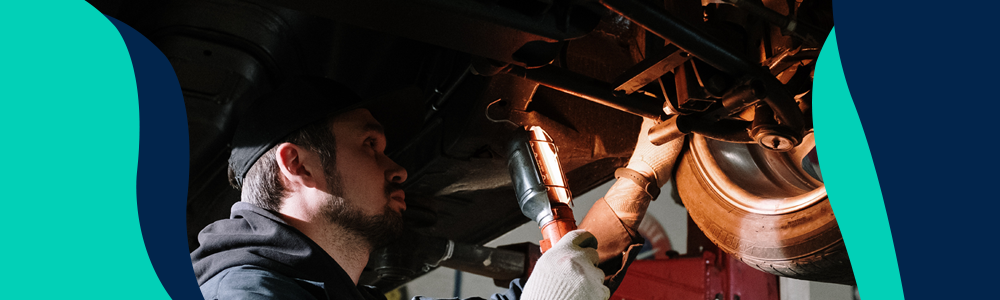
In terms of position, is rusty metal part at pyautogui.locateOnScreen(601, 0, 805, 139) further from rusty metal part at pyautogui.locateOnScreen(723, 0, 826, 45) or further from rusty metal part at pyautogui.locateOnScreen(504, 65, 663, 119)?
rusty metal part at pyautogui.locateOnScreen(504, 65, 663, 119)

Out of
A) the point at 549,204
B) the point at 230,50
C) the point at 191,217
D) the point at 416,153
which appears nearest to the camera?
the point at 549,204

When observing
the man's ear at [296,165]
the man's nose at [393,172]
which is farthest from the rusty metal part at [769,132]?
the man's ear at [296,165]

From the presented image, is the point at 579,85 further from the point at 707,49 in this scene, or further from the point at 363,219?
the point at 363,219

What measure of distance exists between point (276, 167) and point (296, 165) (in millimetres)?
35

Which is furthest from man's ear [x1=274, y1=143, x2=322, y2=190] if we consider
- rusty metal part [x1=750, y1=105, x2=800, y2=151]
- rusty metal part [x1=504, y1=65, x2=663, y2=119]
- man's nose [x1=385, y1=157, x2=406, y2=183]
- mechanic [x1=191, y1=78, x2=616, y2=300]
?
rusty metal part [x1=750, y1=105, x2=800, y2=151]

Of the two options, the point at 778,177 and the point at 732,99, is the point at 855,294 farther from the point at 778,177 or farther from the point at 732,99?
the point at 732,99

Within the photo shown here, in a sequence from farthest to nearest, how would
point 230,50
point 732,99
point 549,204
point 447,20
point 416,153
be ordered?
point 416,153
point 230,50
point 549,204
point 732,99
point 447,20

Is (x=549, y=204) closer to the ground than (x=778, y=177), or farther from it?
closer to the ground

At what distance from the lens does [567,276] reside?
1010 millimetres

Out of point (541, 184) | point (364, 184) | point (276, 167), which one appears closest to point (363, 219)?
point (364, 184)

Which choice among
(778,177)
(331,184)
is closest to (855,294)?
(778,177)

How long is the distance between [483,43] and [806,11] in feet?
1.80

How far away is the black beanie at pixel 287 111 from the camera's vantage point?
1.20 meters

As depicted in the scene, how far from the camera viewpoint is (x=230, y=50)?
1.25 metres
